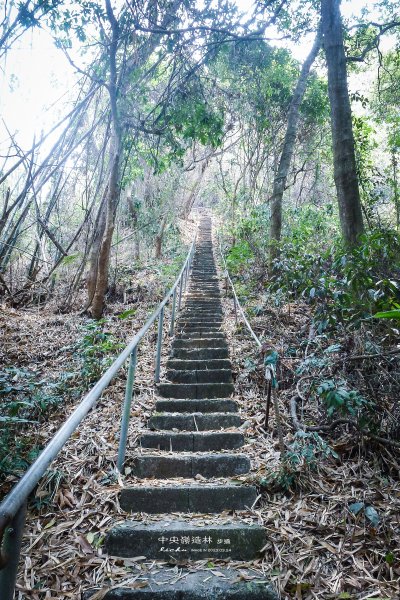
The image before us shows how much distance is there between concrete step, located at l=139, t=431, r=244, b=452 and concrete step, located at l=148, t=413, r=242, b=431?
280mm

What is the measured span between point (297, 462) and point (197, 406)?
1379mm

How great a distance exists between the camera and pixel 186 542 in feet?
7.06

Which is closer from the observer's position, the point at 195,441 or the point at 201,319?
the point at 195,441

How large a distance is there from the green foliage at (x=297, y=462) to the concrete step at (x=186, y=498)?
17cm

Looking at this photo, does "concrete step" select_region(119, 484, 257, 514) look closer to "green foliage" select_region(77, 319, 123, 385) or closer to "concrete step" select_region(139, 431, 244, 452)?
"concrete step" select_region(139, 431, 244, 452)

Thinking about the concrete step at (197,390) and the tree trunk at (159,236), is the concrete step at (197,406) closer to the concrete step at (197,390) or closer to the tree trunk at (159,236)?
the concrete step at (197,390)

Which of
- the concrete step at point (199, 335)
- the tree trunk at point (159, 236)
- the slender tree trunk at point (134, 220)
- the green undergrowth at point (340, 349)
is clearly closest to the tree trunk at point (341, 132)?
the green undergrowth at point (340, 349)

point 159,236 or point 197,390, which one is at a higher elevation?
point 159,236

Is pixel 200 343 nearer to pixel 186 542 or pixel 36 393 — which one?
pixel 36 393

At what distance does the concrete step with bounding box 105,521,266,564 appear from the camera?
2105 mm

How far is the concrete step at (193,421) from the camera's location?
3.43 meters

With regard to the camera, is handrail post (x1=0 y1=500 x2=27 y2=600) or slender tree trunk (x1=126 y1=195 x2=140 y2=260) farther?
slender tree trunk (x1=126 y1=195 x2=140 y2=260)

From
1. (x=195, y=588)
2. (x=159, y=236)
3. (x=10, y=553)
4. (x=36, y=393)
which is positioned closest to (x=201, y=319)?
(x=36, y=393)

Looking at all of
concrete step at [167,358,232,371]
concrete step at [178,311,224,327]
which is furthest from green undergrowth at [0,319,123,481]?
concrete step at [178,311,224,327]
